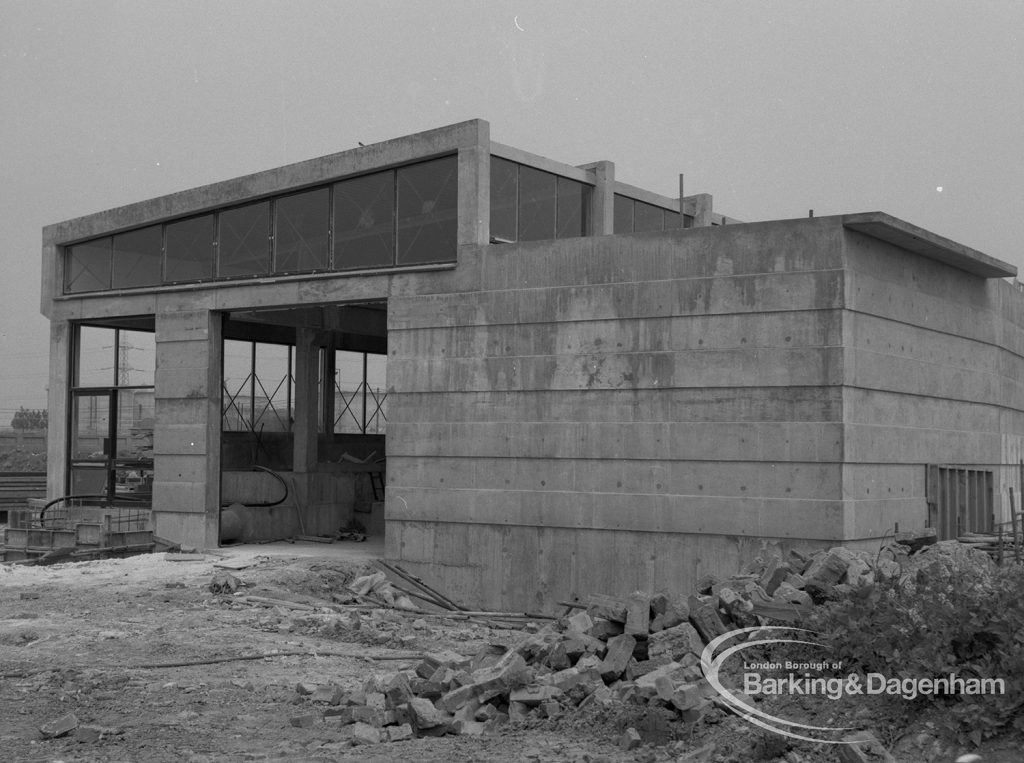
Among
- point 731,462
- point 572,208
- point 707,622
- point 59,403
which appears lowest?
point 707,622

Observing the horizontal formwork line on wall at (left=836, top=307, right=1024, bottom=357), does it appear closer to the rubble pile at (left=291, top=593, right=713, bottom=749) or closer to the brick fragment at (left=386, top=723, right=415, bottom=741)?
the rubble pile at (left=291, top=593, right=713, bottom=749)

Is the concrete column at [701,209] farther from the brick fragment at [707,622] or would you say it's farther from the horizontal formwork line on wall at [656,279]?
the brick fragment at [707,622]

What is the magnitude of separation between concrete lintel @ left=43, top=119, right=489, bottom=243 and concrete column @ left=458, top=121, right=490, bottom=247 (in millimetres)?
94

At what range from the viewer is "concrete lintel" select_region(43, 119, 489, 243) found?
2055 centimetres

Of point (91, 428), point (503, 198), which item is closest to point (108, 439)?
point (91, 428)

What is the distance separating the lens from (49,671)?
12.4 meters

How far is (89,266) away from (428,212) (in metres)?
11.3

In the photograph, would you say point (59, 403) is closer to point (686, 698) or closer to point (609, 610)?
point (609, 610)

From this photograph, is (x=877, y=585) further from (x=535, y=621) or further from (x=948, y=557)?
(x=535, y=621)

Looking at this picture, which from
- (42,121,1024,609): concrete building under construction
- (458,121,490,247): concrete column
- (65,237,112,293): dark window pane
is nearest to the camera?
(42,121,1024,609): concrete building under construction

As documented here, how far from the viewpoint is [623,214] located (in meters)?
25.6

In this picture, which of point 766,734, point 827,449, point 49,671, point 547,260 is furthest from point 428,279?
point 766,734

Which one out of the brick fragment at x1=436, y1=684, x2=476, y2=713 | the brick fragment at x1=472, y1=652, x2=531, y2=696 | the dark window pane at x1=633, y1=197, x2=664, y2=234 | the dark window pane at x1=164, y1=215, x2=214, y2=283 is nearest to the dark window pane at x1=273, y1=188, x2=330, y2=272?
the dark window pane at x1=164, y1=215, x2=214, y2=283

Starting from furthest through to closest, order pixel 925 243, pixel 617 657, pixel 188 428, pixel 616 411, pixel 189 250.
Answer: pixel 189 250 → pixel 188 428 → pixel 616 411 → pixel 925 243 → pixel 617 657
